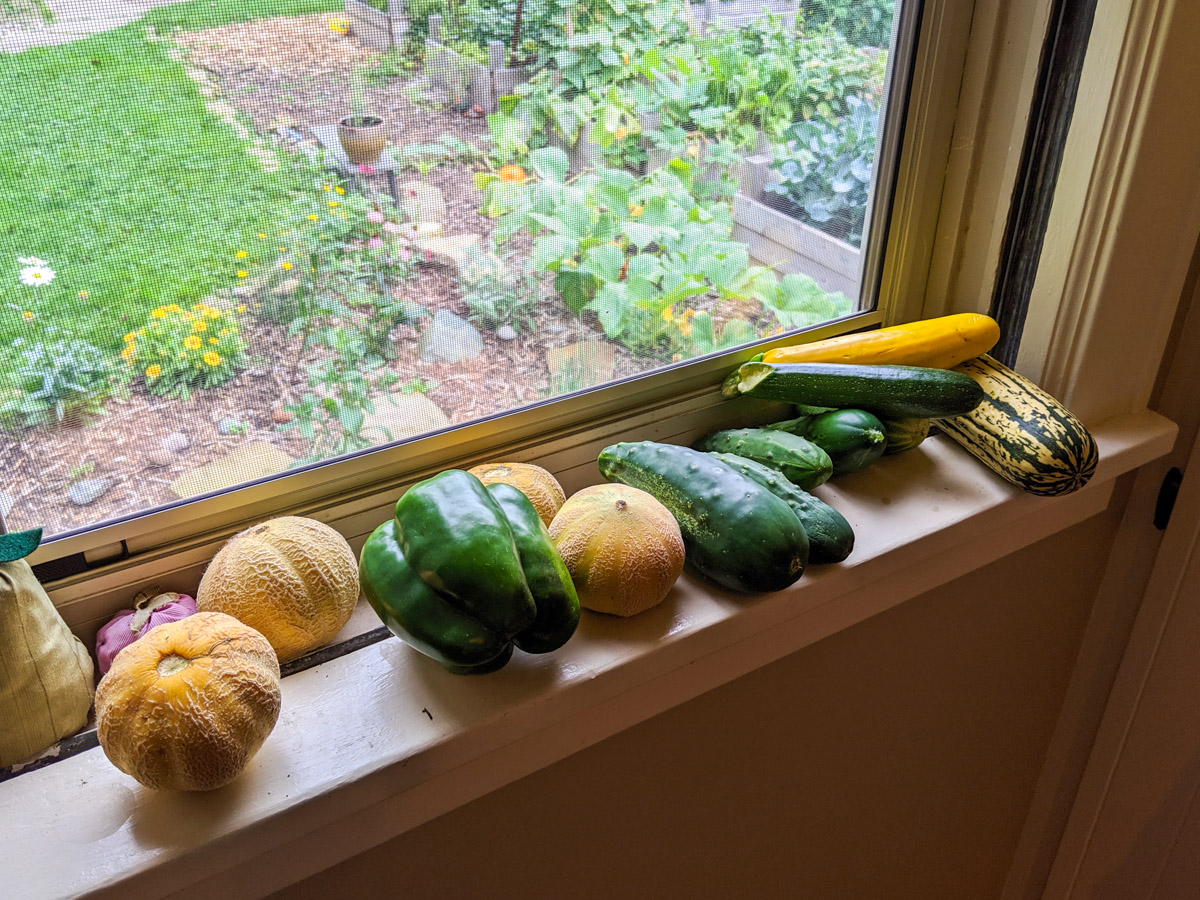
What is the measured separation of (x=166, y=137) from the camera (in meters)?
0.58

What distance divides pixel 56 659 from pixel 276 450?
0.70 feet

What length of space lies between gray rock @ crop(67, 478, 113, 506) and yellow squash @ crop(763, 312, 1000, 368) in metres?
0.60

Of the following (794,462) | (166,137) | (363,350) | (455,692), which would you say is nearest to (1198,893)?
(794,462)

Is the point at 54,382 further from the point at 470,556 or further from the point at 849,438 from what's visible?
the point at 849,438

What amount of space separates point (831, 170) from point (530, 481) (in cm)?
46

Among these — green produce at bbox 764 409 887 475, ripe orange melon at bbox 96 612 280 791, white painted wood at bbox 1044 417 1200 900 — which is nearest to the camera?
ripe orange melon at bbox 96 612 280 791

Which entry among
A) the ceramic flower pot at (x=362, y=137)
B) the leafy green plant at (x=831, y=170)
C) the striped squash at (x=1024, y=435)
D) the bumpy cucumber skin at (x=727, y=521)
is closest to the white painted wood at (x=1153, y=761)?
the striped squash at (x=1024, y=435)

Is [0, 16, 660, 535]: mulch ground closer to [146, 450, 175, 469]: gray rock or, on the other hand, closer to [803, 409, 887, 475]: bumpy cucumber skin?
[146, 450, 175, 469]: gray rock

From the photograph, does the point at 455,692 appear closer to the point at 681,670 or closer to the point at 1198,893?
the point at 681,670

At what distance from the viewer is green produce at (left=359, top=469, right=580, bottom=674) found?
611 mm

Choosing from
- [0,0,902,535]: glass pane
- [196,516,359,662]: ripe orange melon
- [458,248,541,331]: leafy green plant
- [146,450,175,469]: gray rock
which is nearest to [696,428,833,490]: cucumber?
[0,0,902,535]: glass pane

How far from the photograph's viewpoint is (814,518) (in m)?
0.79

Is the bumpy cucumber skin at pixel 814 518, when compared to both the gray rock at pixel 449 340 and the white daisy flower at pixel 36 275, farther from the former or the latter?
the white daisy flower at pixel 36 275

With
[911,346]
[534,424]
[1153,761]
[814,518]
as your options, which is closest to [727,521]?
[814,518]
